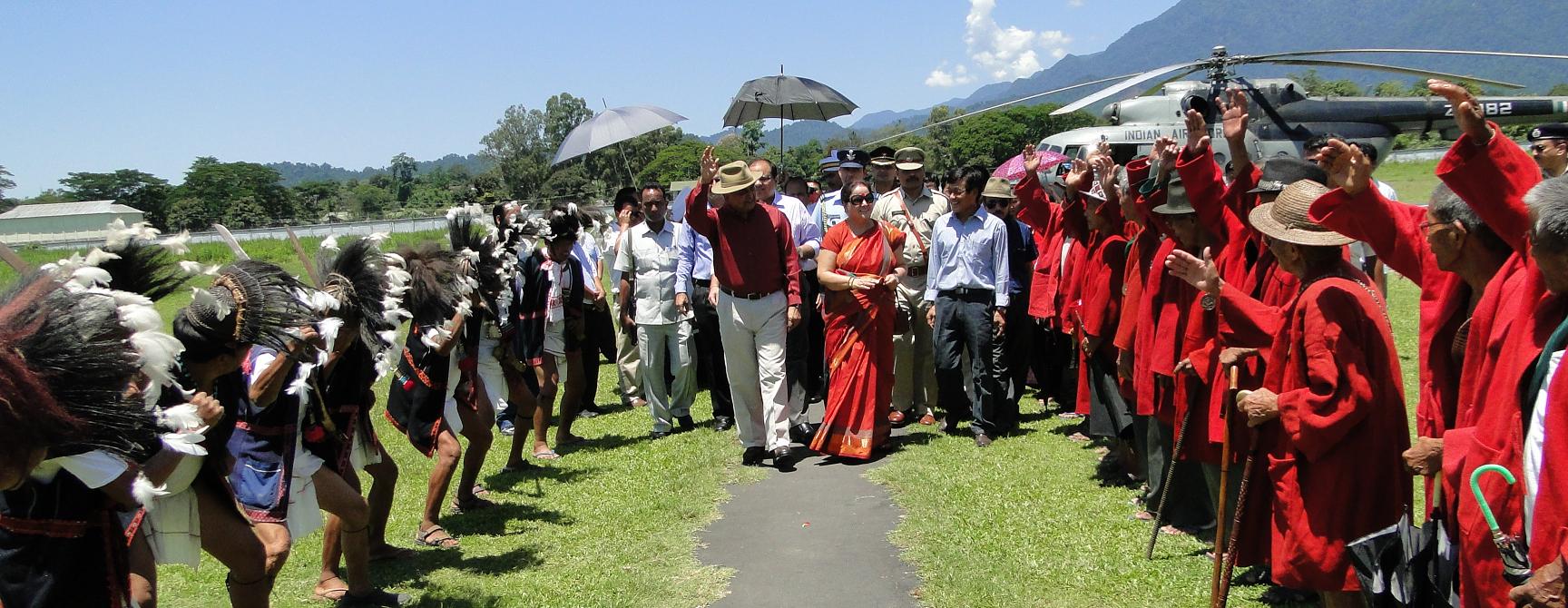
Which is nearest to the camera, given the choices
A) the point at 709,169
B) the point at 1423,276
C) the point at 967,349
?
the point at 1423,276

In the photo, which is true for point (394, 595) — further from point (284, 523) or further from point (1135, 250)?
point (1135, 250)

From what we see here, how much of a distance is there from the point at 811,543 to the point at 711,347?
388 cm

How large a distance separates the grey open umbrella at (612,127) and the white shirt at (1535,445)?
8.35 metres

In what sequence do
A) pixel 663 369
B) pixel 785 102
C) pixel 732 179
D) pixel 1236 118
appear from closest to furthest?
pixel 1236 118 → pixel 732 179 → pixel 663 369 → pixel 785 102

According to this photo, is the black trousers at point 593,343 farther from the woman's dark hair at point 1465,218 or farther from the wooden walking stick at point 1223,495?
the woman's dark hair at point 1465,218

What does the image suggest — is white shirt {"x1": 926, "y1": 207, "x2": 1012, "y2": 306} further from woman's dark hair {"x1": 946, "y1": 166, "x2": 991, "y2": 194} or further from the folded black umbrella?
the folded black umbrella

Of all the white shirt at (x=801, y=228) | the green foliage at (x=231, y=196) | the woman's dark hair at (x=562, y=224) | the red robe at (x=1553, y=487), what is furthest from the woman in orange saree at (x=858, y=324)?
the green foliage at (x=231, y=196)

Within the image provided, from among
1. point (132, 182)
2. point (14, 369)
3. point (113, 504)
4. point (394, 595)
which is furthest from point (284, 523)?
point (132, 182)

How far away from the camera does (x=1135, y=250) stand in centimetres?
600

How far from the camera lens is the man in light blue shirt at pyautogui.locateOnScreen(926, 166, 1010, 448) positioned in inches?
320

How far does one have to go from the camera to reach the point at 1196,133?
480cm

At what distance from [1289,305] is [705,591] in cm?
294

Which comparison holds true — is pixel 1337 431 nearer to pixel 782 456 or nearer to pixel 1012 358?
pixel 782 456

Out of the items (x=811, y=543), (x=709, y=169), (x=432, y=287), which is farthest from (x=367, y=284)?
(x=709, y=169)
